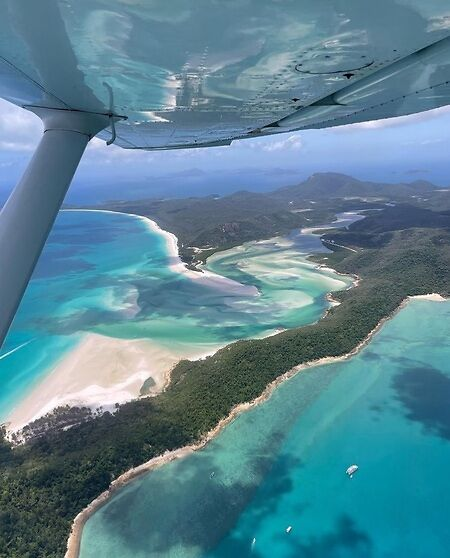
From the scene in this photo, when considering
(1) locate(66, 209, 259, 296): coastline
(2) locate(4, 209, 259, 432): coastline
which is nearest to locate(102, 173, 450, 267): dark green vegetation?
(1) locate(66, 209, 259, 296): coastline

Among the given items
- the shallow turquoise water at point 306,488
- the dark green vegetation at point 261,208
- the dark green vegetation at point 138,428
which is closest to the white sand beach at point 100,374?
the dark green vegetation at point 138,428

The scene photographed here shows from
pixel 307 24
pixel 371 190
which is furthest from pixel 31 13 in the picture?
pixel 371 190

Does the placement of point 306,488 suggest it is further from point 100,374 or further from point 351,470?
point 100,374

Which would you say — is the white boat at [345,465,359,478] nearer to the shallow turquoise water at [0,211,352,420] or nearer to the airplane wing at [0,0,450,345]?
the shallow turquoise water at [0,211,352,420]

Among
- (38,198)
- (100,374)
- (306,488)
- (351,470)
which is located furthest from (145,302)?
(38,198)

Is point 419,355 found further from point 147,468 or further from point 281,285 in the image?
point 147,468

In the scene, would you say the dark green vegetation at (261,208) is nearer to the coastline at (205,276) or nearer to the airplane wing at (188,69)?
the coastline at (205,276)
